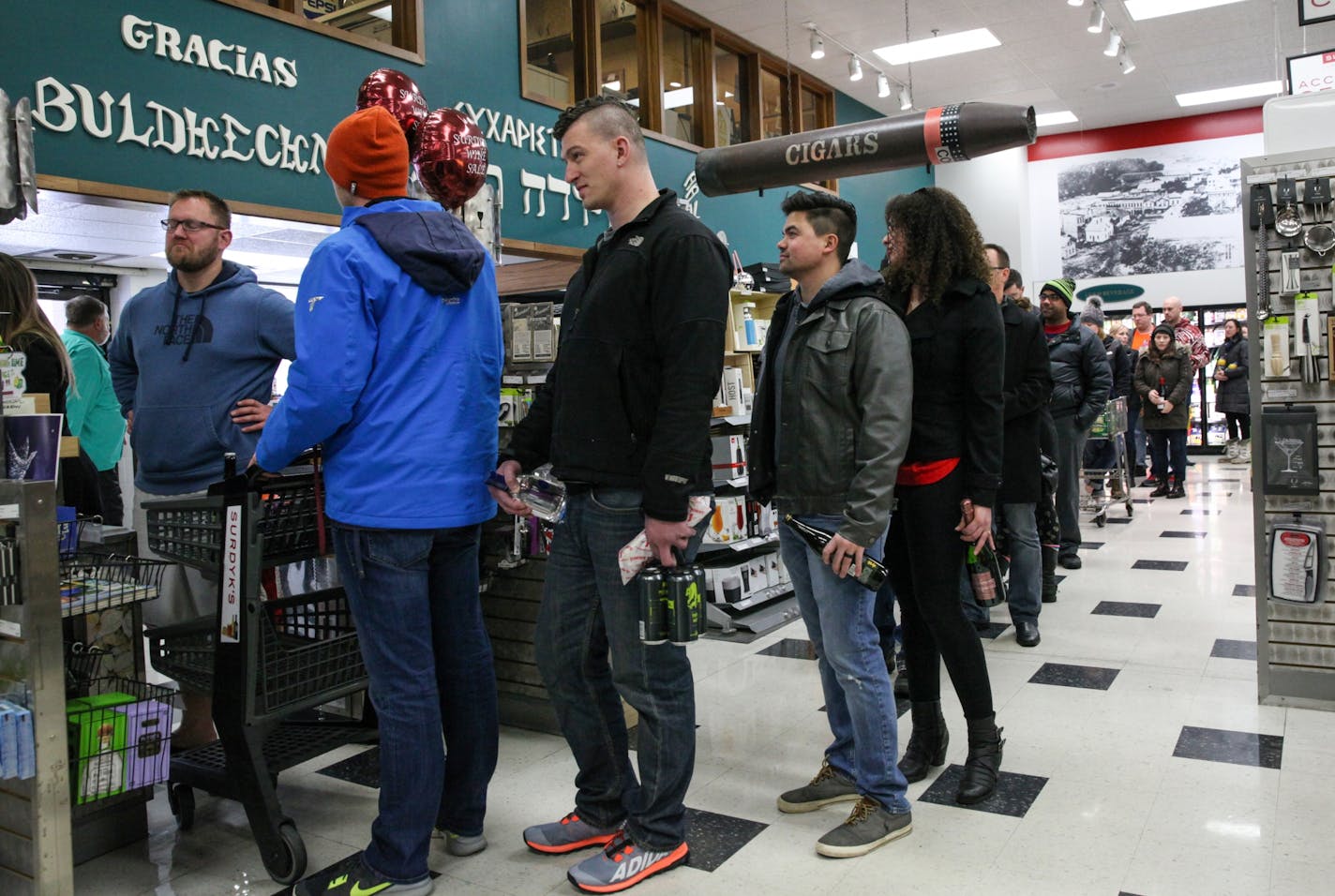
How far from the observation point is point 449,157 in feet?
9.62

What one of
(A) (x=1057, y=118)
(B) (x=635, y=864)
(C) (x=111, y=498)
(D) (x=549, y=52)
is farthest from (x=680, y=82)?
(B) (x=635, y=864)

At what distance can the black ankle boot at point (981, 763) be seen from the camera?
2.62 meters

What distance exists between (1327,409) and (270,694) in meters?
3.12

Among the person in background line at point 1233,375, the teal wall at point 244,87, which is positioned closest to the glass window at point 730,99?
the teal wall at point 244,87

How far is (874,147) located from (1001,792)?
183 centimetres

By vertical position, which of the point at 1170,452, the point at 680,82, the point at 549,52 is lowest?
the point at 1170,452

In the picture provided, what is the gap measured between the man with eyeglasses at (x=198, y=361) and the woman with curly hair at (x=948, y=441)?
1.66m

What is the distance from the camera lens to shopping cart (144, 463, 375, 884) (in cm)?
227

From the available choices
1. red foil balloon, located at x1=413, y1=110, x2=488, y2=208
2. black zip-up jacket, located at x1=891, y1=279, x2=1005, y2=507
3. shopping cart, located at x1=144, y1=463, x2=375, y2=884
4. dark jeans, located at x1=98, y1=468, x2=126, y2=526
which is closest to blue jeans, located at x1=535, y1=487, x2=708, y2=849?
shopping cart, located at x1=144, y1=463, x2=375, y2=884

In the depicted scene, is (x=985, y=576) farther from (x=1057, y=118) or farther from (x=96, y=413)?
(x=1057, y=118)

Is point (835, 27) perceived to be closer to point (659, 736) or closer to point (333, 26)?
point (333, 26)

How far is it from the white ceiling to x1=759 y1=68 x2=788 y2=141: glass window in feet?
0.81

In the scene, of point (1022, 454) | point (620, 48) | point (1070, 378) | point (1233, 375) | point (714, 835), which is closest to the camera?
point (714, 835)

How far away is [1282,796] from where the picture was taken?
259cm
